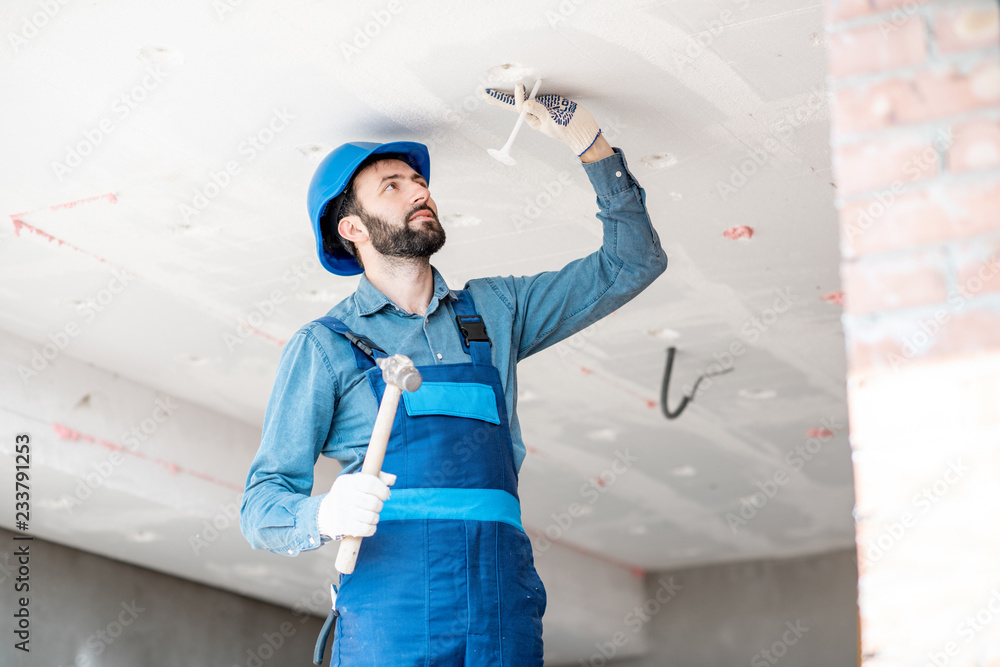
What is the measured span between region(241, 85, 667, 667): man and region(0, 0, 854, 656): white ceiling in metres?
0.31

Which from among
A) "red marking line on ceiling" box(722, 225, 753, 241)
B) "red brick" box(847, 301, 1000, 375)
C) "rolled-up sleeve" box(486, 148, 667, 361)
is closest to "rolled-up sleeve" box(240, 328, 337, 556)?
"rolled-up sleeve" box(486, 148, 667, 361)


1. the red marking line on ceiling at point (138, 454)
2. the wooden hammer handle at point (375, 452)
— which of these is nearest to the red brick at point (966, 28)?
the wooden hammer handle at point (375, 452)

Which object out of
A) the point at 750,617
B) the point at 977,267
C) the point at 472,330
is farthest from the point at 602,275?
the point at 750,617

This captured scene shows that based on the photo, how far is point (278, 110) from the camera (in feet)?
9.36

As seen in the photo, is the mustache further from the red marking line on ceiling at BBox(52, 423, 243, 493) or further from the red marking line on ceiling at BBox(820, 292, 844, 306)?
the red marking line on ceiling at BBox(52, 423, 243, 493)

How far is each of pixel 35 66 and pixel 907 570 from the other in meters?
2.39

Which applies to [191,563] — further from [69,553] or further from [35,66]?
[35,66]

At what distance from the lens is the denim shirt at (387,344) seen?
6.49 feet

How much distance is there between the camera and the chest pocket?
2006 mm

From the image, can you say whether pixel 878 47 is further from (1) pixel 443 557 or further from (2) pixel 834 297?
(2) pixel 834 297

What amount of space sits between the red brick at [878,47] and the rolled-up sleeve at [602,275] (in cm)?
124

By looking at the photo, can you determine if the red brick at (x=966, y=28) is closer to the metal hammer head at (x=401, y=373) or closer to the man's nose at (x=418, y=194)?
the metal hammer head at (x=401, y=373)

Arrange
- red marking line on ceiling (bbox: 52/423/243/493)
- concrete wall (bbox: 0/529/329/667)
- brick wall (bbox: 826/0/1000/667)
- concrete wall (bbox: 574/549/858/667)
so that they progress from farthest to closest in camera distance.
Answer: concrete wall (bbox: 574/549/858/667) → concrete wall (bbox: 0/529/329/667) → red marking line on ceiling (bbox: 52/423/243/493) → brick wall (bbox: 826/0/1000/667)

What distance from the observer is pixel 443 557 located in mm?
1912
